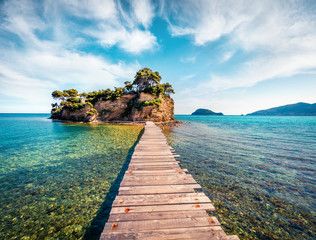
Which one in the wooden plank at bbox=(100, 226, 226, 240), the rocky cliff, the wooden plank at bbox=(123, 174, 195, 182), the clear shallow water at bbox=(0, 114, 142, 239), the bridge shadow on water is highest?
the rocky cliff

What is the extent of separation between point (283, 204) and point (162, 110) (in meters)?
37.2

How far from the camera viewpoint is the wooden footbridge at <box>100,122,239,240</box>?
7.79ft

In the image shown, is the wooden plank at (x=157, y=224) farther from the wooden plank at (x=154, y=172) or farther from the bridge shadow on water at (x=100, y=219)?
the wooden plank at (x=154, y=172)

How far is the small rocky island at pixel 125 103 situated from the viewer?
39372 millimetres

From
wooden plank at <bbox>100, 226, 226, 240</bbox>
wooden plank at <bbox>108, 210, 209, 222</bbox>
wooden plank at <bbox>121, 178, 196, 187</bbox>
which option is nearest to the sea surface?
wooden plank at <bbox>121, 178, 196, 187</bbox>

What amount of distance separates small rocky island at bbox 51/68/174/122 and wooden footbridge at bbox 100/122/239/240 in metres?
Answer: 34.5

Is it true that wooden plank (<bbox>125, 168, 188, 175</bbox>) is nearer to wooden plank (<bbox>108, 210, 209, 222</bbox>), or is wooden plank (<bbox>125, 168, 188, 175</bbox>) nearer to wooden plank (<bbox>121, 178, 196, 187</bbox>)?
wooden plank (<bbox>121, 178, 196, 187</bbox>)

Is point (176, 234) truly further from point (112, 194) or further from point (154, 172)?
point (112, 194)

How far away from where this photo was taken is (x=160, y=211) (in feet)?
9.61


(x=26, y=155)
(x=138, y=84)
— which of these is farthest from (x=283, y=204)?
(x=138, y=84)

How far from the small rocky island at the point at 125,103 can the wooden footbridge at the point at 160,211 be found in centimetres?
3446

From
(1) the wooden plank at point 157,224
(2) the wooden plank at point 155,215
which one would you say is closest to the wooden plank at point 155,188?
(2) the wooden plank at point 155,215

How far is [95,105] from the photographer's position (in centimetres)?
4512

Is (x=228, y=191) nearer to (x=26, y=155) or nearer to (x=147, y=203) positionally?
(x=147, y=203)
